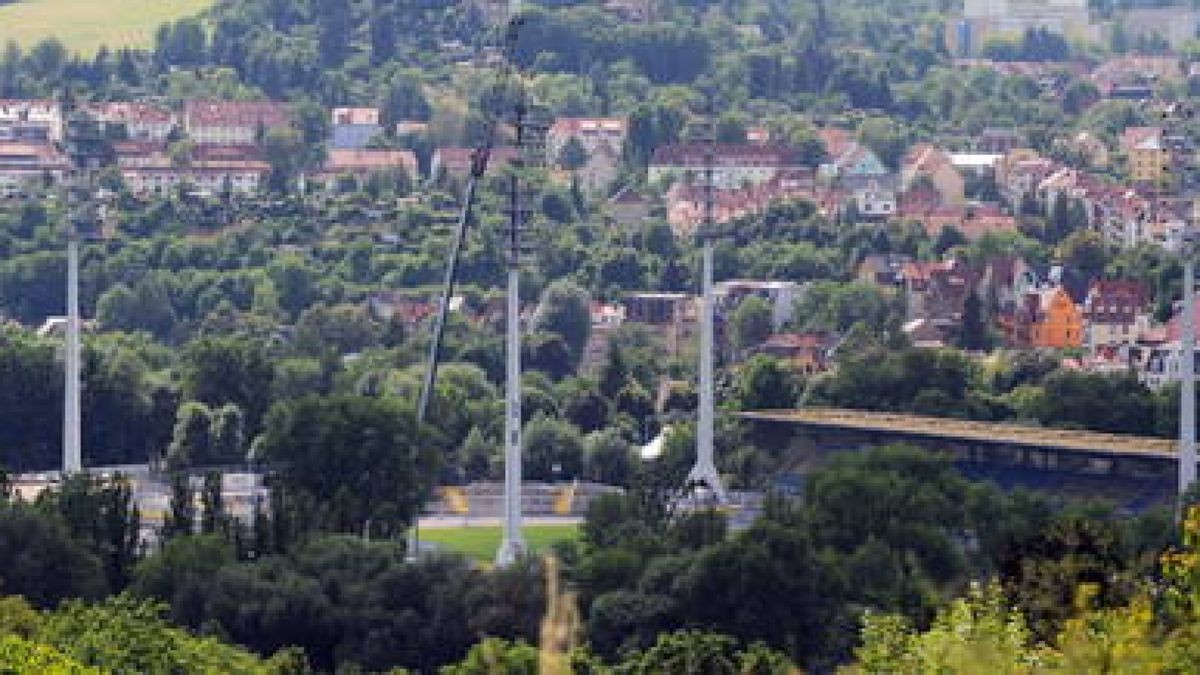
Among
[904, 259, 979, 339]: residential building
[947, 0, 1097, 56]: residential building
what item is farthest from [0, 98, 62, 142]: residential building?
[947, 0, 1097, 56]: residential building

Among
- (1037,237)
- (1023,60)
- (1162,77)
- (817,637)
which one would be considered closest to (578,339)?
(1037,237)

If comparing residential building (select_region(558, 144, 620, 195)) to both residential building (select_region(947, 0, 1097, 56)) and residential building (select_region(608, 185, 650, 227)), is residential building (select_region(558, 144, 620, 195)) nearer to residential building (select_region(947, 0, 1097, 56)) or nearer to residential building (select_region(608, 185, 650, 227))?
residential building (select_region(608, 185, 650, 227))

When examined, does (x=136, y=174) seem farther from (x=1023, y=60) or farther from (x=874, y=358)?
(x=1023, y=60)

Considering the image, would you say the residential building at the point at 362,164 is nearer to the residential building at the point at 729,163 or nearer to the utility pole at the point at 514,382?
the residential building at the point at 729,163

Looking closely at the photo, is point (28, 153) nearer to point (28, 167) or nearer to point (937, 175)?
point (28, 167)

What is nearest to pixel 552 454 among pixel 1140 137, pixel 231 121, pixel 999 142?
pixel 231 121

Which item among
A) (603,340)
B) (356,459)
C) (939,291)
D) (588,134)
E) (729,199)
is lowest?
(603,340)

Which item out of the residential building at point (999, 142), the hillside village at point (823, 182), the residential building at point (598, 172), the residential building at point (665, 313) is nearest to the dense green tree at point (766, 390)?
the hillside village at point (823, 182)
